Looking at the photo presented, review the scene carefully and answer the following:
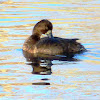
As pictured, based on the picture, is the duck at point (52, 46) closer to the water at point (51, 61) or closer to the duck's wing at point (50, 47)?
the duck's wing at point (50, 47)

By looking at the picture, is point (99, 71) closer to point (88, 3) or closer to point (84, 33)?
point (84, 33)

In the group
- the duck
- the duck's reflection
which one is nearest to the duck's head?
the duck

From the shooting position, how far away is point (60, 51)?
13.6 meters

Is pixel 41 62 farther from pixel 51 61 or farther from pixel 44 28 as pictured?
pixel 44 28

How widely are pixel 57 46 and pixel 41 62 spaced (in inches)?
52.9

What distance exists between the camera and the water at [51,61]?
944 cm

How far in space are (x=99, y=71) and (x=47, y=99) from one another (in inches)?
92.1

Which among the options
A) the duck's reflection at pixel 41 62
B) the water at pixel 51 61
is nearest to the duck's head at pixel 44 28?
the water at pixel 51 61

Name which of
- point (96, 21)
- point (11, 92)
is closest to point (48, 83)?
point (11, 92)

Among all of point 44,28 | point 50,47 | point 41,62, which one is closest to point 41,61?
point 41,62

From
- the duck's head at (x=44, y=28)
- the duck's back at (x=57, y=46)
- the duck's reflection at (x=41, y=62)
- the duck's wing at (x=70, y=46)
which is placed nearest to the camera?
the duck's reflection at (x=41, y=62)

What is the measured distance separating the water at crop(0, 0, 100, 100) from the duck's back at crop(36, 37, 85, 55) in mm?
400

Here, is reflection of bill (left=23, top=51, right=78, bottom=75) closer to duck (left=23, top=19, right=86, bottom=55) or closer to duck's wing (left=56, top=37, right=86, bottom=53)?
duck (left=23, top=19, right=86, bottom=55)

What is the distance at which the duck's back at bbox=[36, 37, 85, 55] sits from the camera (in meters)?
13.5
